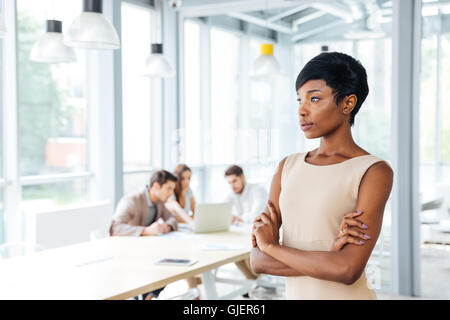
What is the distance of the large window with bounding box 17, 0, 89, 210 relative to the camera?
17.1ft

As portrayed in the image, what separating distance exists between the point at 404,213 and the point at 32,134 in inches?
152

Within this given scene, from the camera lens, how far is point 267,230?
1529mm

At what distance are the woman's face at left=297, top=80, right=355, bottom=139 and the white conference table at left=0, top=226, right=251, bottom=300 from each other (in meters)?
1.63

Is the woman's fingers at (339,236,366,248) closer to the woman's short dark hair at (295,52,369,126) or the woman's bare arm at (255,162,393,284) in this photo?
the woman's bare arm at (255,162,393,284)

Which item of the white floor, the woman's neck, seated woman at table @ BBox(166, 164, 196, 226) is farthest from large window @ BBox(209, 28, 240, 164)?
the woman's neck

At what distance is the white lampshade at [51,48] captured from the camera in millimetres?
3604

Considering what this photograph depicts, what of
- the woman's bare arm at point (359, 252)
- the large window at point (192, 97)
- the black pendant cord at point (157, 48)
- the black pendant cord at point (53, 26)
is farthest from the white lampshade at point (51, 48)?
the large window at point (192, 97)

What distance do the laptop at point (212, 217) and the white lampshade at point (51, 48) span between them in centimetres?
164

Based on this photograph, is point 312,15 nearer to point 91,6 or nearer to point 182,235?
point 182,235

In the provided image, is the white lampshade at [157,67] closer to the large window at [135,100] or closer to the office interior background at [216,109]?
the office interior background at [216,109]

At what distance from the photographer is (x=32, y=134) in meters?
5.33

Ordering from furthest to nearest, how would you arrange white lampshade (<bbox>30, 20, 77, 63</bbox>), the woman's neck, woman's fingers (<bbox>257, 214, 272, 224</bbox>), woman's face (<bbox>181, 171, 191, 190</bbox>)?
1. woman's face (<bbox>181, 171, 191, 190</bbox>)
2. white lampshade (<bbox>30, 20, 77, 63</bbox>)
3. woman's fingers (<bbox>257, 214, 272, 224</bbox>)
4. the woman's neck

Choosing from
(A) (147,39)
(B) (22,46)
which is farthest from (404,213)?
(B) (22,46)
